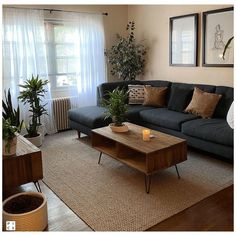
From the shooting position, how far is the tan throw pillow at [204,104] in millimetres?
3691

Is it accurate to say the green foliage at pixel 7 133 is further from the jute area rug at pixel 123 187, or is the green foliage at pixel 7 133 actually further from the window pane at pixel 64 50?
the window pane at pixel 64 50

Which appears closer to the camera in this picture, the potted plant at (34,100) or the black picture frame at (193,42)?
the potted plant at (34,100)

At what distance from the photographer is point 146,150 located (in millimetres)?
2615

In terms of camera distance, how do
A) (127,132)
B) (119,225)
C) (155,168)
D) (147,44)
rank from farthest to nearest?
(147,44) < (127,132) < (155,168) < (119,225)

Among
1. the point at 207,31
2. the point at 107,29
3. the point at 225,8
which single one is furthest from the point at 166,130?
the point at 107,29

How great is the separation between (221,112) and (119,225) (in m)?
2.25

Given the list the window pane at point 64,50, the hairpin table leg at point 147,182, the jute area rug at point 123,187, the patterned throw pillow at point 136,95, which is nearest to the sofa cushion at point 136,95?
the patterned throw pillow at point 136,95

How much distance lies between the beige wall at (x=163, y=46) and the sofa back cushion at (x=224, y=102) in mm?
280

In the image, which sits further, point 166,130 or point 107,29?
point 107,29

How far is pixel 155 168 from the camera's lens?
2.65 metres

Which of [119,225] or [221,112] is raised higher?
[221,112]

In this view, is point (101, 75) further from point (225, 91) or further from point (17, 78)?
point (225, 91)

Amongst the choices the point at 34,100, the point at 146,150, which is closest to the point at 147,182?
the point at 146,150

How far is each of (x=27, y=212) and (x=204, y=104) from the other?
104 inches
